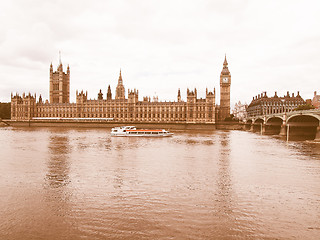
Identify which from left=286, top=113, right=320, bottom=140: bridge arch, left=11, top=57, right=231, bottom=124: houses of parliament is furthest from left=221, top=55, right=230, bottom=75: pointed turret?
left=286, top=113, right=320, bottom=140: bridge arch

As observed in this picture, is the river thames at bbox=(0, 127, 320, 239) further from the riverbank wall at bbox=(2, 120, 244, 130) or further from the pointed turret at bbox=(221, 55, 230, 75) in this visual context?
the pointed turret at bbox=(221, 55, 230, 75)

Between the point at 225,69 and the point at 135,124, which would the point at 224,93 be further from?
the point at 135,124

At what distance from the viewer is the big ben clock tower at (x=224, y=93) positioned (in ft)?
435

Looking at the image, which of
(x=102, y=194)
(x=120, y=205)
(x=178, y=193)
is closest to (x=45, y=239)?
(x=120, y=205)

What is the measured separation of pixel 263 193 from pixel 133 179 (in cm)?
858

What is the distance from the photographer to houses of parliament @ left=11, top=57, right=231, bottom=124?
109875 mm

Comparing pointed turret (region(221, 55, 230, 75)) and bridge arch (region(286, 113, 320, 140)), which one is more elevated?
pointed turret (region(221, 55, 230, 75))

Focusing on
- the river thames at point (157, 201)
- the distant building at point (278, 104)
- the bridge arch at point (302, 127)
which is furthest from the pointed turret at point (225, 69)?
the river thames at point (157, 201)

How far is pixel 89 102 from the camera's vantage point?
12156 cm

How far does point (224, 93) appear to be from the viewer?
13462cm

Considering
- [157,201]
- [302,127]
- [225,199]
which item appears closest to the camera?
[157,201]

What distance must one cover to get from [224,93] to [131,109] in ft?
171

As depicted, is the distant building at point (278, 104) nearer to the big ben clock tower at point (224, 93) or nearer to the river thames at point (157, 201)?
the big ben clock tower at point (224, 93)

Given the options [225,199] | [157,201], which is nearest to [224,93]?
[225,199]
